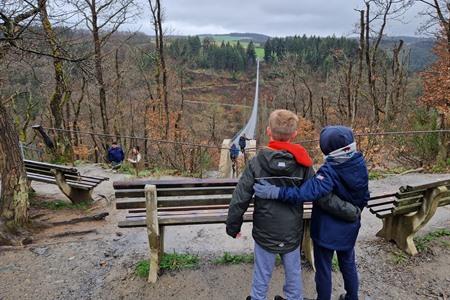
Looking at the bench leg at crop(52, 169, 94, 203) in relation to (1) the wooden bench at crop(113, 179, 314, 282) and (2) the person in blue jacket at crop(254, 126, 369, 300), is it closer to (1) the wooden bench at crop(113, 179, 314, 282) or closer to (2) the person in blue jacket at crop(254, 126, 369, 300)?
(1) the wooden bench at crop(113, 179, 314, 282)

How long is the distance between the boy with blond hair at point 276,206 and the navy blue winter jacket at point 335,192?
98mm

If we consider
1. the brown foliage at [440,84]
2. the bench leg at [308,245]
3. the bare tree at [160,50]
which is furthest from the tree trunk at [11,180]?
the bare tree at [160,50]

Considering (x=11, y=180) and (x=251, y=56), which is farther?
(x=251, y=56)

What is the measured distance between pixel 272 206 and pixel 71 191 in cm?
486

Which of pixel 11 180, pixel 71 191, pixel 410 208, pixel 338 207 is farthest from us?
pixel 71 191

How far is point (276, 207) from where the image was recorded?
266 cm

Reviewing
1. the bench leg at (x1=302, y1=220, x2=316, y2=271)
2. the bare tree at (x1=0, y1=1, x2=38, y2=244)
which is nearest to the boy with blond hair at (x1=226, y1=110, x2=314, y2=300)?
the bench leg at (x1=302, y1=220, x2=316, y2=271)

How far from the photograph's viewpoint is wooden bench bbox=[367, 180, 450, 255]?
3789mm

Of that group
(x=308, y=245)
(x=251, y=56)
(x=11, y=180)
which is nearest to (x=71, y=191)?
(x=11, y=180)

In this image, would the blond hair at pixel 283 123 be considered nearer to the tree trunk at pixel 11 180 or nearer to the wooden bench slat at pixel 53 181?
the tree trunk at pixel 11 180

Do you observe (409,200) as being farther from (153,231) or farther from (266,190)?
(153,231)

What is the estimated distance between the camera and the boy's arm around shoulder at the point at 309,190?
101 inches

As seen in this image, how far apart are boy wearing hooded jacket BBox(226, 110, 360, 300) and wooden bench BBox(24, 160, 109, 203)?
4301 mm

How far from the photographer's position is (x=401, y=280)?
12.1ft
